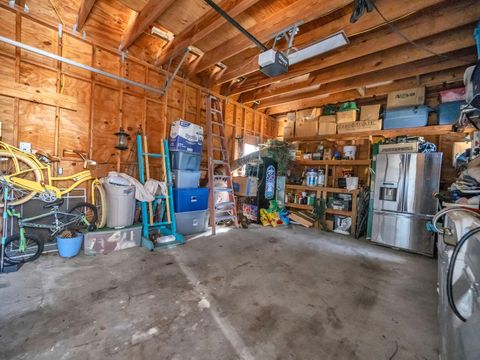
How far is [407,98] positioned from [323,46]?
8.44ft

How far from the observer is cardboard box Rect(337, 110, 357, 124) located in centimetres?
492

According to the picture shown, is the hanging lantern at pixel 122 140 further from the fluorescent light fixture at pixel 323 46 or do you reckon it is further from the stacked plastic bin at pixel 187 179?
the fluorescent light fixture at pixel 323 46

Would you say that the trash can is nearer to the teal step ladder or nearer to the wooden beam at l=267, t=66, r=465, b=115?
the teal step ladder

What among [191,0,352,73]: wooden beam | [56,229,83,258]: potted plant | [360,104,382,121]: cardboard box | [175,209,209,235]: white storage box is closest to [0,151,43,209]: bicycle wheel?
[56,229,83,258]: potted plant

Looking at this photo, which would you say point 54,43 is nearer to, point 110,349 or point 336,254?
point 110,349

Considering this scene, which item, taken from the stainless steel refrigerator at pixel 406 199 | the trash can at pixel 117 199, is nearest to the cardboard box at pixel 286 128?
the stainless steel refrigerator at pixel 406 199

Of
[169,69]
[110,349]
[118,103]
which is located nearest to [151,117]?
[118,103]

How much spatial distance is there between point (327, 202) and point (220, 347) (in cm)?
417

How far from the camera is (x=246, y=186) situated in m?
4.91

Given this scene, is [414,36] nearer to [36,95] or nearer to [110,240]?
[110,240]

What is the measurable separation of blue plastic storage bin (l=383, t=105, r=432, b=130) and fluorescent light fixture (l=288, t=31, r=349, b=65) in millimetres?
2398

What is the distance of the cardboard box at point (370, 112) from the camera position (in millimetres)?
4609

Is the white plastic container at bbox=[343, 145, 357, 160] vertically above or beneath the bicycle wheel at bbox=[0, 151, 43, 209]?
above

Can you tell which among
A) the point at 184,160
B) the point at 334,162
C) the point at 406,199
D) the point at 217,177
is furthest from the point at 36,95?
the point at 406,199
